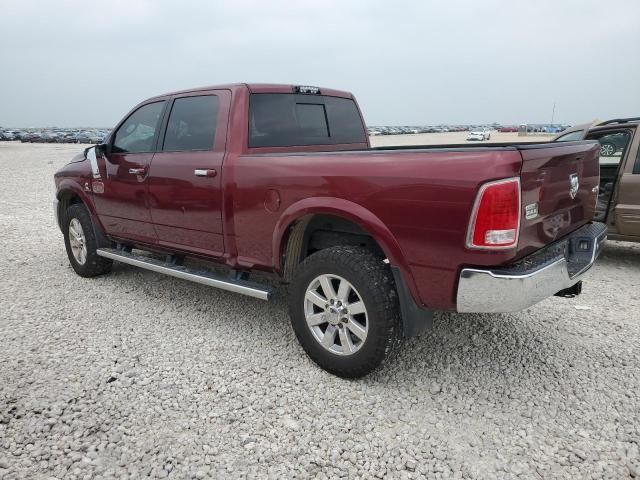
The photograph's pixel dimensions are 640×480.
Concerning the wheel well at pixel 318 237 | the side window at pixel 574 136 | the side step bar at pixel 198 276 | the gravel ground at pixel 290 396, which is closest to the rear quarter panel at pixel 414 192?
the wheel well at pixel 318 237

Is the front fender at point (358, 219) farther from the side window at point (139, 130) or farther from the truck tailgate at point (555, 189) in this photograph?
the side window at point (139, 130)

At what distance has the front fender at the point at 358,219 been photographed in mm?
2707

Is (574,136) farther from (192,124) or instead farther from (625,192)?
(192,124)

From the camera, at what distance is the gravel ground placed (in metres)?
2.37

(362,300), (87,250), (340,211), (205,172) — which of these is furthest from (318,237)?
(87,250)

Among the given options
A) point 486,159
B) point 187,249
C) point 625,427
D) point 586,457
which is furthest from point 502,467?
point 187,249

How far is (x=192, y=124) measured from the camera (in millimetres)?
3947

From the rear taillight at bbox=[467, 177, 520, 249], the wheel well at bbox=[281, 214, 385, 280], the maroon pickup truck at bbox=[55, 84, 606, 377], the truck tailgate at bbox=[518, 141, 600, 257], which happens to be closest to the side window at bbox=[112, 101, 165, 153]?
the maroon pickup truck at bbox=[55, 84, 606, 377]

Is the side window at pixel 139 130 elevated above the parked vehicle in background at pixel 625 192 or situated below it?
above

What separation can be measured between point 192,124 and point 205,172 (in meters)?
0.57

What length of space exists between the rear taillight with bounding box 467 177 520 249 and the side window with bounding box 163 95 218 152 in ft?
7.05

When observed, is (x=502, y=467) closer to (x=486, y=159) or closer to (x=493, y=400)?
(x=493, y=400)

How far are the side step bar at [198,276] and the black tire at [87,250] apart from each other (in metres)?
0.24

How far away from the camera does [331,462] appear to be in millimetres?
2365
